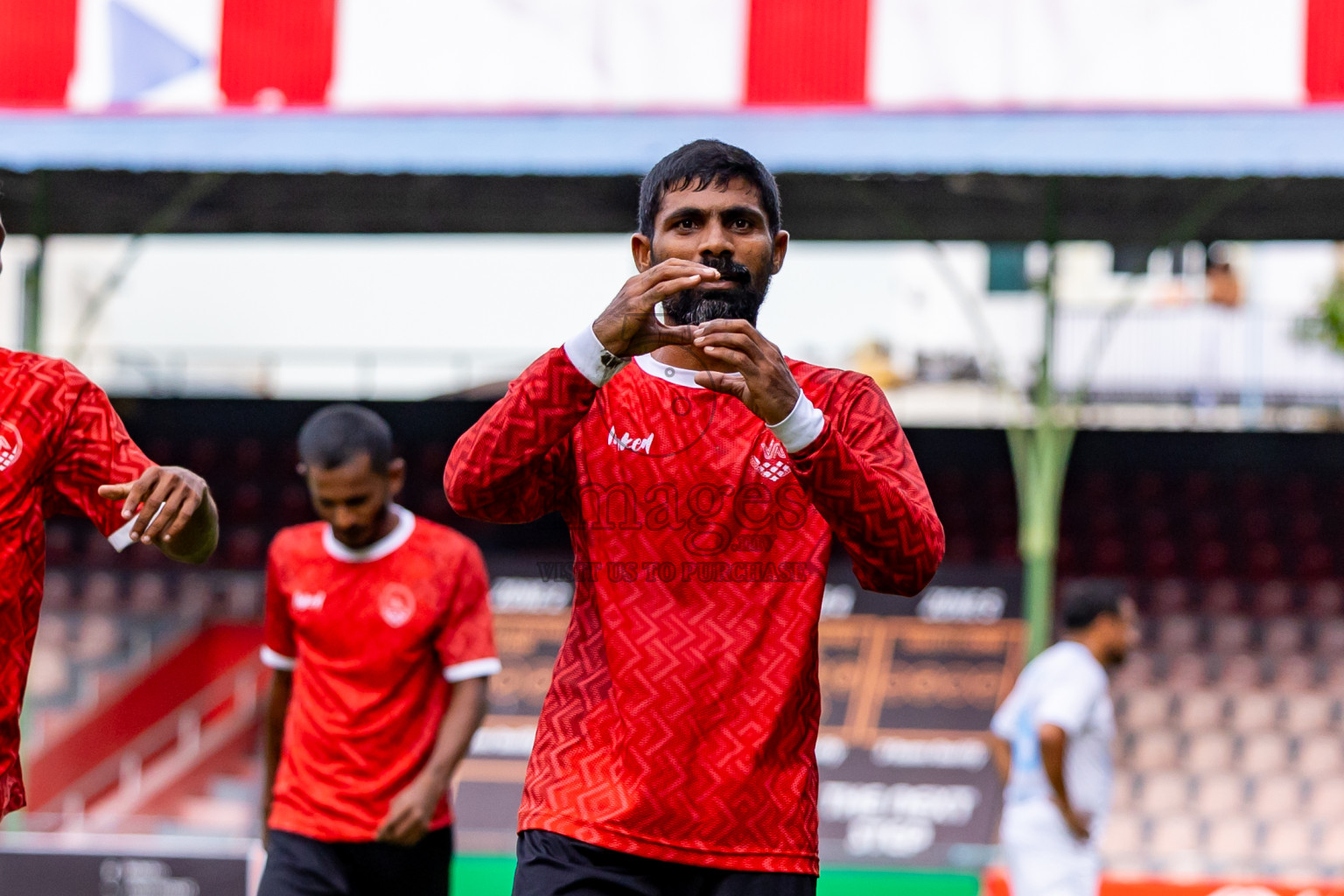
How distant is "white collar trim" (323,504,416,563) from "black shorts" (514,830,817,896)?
240 centimetres

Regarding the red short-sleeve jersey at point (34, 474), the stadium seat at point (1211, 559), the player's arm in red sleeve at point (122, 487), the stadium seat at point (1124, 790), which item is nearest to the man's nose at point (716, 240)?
the player's arm in red sleeve at point (122, 487)

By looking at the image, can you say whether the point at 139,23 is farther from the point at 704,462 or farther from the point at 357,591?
the point at 704,462

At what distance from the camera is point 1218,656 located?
39.5 feet

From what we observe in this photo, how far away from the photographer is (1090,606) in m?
6.86

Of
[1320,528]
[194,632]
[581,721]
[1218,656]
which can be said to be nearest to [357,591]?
[581,721]

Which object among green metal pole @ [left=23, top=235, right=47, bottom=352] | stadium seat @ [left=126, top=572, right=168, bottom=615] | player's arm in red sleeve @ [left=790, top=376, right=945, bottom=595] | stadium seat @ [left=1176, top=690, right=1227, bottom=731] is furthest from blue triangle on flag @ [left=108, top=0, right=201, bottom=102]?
player's arm in red sleeve @ [left=790, top=376, right=945, bottom=595]

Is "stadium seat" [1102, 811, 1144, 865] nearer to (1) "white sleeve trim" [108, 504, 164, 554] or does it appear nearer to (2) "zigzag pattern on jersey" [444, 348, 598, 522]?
(2) "zigzag pattern on jersey" [444, 348, 598, 522]

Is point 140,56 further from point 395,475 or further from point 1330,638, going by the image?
point 1330,638

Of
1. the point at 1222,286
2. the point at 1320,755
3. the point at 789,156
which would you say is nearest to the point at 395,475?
the point at 789,156

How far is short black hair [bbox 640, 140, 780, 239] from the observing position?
2814 mm

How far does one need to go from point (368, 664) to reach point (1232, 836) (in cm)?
793

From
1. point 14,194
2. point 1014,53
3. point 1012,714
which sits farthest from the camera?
point 14,194

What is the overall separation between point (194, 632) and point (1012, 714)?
287 inches

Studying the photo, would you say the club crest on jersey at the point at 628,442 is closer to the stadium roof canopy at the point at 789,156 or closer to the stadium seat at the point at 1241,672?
the stadium roof canopy at the point at 789,156
